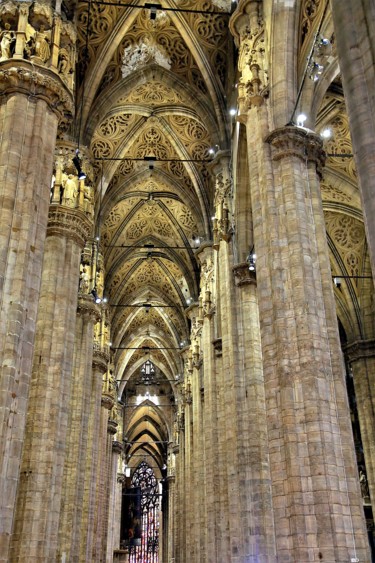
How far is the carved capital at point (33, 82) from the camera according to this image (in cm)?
1207

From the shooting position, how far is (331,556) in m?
9.32

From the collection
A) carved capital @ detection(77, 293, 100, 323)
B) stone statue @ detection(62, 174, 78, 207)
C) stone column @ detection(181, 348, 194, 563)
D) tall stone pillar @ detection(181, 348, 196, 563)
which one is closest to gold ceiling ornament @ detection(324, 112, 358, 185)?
stone statue @ detection(62, 174, 78, 207)

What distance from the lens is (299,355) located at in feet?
36.3

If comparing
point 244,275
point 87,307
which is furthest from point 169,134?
point 244,275

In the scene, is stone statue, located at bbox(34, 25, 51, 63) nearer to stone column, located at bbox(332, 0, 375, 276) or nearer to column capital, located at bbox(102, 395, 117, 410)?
stone column, located at bbox(332, 0, 375, 276)

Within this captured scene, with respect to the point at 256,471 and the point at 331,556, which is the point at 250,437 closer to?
the point at 256,471

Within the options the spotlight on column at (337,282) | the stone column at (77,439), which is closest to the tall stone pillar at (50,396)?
the stone column at (77,439)

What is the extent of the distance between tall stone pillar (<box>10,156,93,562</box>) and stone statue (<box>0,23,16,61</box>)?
17.4 ft

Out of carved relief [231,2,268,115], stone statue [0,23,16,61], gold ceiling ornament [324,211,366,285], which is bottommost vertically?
stone statue [0,23,16,61]

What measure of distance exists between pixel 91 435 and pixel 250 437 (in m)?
9.99

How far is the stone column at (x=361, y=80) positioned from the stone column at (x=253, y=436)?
1016cm

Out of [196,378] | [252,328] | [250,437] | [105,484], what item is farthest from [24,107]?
[105,484]

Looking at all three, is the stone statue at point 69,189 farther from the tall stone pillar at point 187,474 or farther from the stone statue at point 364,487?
the stone statue at point 364,487

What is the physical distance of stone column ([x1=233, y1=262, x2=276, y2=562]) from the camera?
15.2 m
